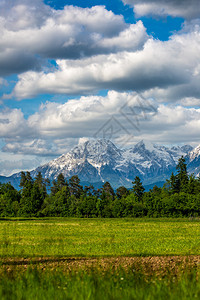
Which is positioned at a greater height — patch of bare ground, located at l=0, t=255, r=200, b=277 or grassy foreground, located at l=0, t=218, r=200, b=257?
patch of bare ground, located at l=0, t=255, r=200, b=277

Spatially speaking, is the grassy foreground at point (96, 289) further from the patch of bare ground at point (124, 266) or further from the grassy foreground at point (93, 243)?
the grassy foreground at point (93, 243)

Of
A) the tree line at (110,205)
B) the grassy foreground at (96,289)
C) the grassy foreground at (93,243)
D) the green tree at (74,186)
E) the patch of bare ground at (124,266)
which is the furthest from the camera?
the green tree at (74,186)

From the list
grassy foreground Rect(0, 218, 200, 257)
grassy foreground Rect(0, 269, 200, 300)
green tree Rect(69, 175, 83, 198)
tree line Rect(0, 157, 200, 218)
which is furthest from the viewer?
green tree Rect(69, 175, 83, 198)

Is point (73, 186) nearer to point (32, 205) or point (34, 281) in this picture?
point (32, 205)

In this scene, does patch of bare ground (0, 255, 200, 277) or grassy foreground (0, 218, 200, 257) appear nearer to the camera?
patch of bare ground (0, 255, 200, 277)

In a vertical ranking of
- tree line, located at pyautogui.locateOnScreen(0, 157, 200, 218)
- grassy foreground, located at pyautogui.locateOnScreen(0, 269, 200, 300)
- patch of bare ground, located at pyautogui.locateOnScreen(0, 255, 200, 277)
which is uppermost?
grassy foreground, located at pyautogui.locateOnScreen(0, 269, 200, 300)

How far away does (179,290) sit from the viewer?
664 cm

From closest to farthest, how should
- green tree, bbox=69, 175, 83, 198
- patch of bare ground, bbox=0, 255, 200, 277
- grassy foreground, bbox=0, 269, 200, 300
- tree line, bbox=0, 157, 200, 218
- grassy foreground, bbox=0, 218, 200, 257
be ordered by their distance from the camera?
grassy foreground, bbox=0, 269, 200, 300
patch of bare ground, bbox=0, 255, 200, 277
grassy foreground, bbox=0, 218, 200, 257
tree line, bbox=0, 157, 200, 218
green tree, bbox=69, 175, 83, 198

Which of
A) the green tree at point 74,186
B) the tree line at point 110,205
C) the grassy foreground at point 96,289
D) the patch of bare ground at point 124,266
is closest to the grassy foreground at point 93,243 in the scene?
the patch of bare ground at point 124,266

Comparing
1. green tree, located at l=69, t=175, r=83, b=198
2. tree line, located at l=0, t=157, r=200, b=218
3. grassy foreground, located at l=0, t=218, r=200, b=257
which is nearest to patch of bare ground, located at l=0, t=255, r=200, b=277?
grassy foreground, located at l=0, t=218, r=200, b=257

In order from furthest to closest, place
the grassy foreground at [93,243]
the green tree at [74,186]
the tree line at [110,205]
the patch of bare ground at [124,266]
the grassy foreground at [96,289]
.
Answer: the green tree at [74,186] → the tree line at [110,205] → the grassy foreground at [93,243] → the patch of bare ground at [124,266] → the grassy foreground at [96,289]

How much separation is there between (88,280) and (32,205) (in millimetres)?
103894

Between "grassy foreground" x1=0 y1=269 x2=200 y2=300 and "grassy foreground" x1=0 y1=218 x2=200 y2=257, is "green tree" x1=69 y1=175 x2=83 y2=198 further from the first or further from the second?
"grassy foreground" x1=0 y1=269 x2=200 y2=300

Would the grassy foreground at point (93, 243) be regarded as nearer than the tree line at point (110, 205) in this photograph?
Yes
